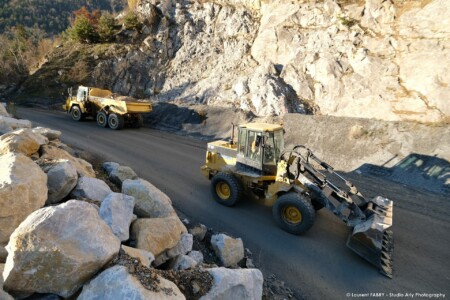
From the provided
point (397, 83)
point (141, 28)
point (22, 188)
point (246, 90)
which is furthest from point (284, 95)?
point (141, 28)

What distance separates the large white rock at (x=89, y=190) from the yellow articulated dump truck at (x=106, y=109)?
39.3 ft

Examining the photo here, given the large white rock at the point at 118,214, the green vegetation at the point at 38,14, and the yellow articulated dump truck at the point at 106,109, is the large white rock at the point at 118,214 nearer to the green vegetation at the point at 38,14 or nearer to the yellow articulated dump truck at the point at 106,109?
the yellow articulated dump truck at the point at 106,109

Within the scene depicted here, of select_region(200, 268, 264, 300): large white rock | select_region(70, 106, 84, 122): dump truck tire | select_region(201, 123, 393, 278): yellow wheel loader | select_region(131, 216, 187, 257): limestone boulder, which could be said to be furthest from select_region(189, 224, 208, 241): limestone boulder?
select_region(70, 106, 84, 122): dump truck tire

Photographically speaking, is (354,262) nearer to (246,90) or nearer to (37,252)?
(37,252)

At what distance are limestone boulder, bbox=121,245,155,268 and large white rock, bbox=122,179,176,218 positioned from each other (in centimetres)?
141

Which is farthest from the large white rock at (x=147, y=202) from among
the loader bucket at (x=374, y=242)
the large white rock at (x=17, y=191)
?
the loader bucket at (x=374, y=242)

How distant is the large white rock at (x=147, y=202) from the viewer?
5.64 m

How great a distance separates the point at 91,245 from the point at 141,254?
99cm

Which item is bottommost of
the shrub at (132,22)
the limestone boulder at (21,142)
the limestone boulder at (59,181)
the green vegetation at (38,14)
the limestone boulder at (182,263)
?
the limestone boulder at (182,263)

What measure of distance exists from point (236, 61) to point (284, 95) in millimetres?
7509

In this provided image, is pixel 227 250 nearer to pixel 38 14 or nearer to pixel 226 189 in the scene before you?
pixel 226 189

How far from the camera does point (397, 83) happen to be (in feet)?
53.9

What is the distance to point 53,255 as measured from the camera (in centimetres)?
305

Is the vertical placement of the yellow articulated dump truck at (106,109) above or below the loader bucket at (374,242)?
above
